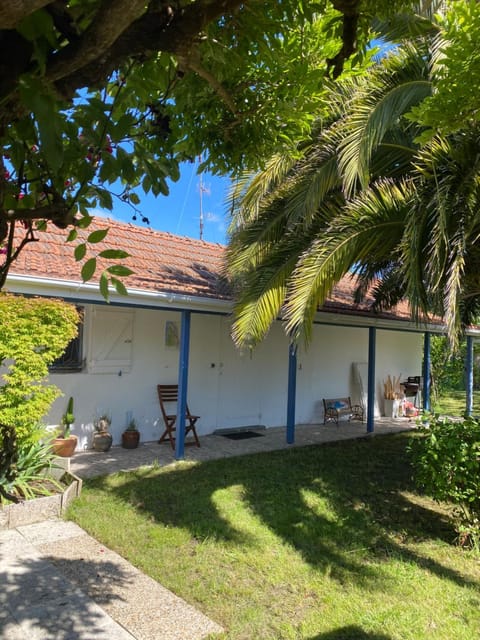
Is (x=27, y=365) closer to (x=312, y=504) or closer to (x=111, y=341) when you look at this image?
(x=111, y=341)

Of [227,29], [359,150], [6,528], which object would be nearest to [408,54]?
[359,150]

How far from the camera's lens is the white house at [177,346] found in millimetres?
7402

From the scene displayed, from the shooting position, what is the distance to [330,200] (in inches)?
273

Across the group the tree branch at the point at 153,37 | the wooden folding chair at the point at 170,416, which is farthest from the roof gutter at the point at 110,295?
the tree branch at the point at 153,37

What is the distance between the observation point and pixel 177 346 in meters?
9.76

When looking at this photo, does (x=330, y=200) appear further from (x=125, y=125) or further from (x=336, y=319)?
(x=125, y=125)

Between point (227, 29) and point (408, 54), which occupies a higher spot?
point (408, 54)

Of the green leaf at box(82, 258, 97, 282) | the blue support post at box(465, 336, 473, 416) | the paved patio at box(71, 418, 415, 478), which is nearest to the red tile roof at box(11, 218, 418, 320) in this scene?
the blue support post at box(465, 336, 473, 416)

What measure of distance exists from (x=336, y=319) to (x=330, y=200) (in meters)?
3.69

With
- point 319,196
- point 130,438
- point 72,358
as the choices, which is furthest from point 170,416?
point 319,196

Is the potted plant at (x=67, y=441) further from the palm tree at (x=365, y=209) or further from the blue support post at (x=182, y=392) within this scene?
the palm tree at (x=365, y=209)

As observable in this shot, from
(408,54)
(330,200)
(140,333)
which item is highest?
(408,54)

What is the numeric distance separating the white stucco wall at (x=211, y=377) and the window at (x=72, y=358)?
92mm

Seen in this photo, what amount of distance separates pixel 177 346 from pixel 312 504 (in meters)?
4.64
